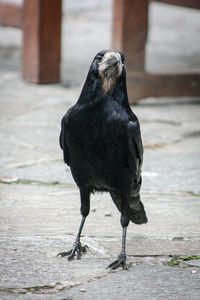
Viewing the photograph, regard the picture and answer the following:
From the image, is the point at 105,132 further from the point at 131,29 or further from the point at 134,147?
the point at 131,29

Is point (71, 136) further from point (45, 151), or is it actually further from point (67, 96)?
point (67, 96)

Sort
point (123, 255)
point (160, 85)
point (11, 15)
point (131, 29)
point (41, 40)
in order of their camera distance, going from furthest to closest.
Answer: point (11, 15) < point (41, 40) < point (160, 85) < point (131, 29) < point (123, 255)

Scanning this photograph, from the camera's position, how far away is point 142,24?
6.42 meters

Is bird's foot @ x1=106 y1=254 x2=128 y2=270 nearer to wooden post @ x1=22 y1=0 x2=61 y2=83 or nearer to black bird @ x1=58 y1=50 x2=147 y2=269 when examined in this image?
black bird @ x1=58 y1=50 x2=147 y2=269

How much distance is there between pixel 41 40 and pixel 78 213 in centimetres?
363

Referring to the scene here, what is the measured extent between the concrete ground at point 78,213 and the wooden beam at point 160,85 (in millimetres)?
145

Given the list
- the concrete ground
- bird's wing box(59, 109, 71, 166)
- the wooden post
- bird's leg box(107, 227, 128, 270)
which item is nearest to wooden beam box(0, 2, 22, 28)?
the wooden post

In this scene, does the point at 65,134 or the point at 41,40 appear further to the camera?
the point at 41,40

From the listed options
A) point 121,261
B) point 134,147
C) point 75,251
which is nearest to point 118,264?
point 121,261

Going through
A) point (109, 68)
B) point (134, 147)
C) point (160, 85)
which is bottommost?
point (160, 85)

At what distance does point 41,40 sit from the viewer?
22.7 ft

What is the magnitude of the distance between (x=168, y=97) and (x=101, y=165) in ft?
12.9

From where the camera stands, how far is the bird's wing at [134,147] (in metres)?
2.93

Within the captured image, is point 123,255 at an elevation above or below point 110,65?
below
